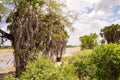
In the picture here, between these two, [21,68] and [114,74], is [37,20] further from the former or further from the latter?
[114,74]

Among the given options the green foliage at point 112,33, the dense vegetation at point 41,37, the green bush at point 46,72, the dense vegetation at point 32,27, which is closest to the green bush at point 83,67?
the dense vegetation at point 41,37

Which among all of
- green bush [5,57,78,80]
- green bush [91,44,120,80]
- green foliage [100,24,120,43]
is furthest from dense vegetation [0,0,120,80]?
green foliage [100,24,120,43]

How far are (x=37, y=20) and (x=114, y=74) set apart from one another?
999cm

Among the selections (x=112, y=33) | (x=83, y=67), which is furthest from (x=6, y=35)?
(x=112, y=33)

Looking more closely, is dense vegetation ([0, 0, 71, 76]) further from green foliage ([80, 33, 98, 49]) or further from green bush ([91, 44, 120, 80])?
green foliage ([80, 33, 98, 49])

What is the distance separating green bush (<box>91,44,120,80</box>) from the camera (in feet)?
101

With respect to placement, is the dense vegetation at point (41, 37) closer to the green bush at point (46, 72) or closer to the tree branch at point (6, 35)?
the tree branch at point (6, 35)

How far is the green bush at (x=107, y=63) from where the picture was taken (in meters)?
30.9

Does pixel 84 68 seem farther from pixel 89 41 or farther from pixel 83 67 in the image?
pixel 89 41

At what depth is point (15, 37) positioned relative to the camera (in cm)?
3278

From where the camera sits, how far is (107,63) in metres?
31.2

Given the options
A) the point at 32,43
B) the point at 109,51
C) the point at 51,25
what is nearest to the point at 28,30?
the point at 32,43

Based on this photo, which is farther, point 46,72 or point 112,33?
point 112,33

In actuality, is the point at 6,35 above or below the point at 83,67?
above
